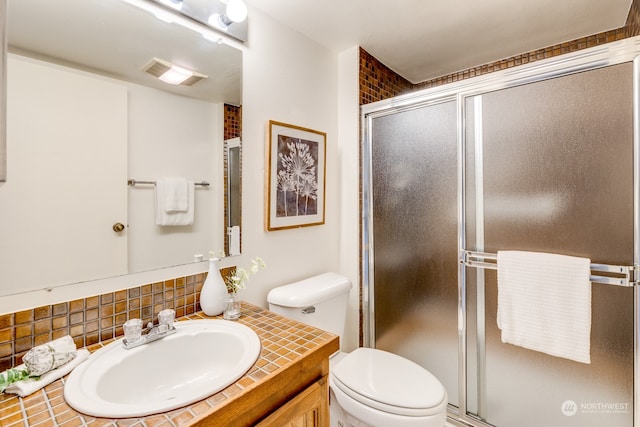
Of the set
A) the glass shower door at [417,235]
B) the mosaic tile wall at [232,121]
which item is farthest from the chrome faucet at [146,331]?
the glass shower door at [417,235]

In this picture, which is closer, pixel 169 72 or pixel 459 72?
pixel 169 72

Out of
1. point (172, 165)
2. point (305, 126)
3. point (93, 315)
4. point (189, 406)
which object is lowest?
point (189, 406)

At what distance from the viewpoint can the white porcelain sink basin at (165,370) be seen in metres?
0.70

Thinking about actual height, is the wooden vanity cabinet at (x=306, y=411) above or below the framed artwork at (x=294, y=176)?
→ below

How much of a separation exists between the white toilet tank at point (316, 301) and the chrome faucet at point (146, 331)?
0.50m

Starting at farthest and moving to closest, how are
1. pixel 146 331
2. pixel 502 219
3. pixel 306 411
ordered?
pixel 502 219
pixel 146 331
pixel 306 411

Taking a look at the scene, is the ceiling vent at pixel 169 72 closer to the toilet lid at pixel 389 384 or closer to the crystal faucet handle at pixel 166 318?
the crystal faucet handle at pixel 166 318

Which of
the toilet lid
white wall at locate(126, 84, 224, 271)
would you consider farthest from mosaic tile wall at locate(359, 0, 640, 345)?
white wall at locate(126, 84, 224, 271)

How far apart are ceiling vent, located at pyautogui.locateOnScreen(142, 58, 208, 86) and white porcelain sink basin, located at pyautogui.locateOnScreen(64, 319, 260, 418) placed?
93 centimetres

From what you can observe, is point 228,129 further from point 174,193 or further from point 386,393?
point 386,393

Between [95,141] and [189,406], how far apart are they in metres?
0.84

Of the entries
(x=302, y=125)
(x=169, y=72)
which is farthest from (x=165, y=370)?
(x=302, y=125)

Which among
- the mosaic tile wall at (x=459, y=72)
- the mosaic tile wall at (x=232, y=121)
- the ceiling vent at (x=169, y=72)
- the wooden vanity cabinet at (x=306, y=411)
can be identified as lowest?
the wooden vanity cabinet at (x=306, y=411)

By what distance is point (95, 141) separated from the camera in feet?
3.18
